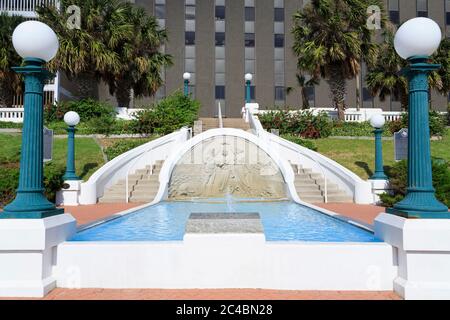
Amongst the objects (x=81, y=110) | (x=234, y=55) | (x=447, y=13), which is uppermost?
(x=447, y=13)

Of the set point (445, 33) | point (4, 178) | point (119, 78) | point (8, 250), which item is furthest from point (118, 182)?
point (445, 33)

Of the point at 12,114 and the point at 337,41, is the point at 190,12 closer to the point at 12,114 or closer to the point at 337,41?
the point at 337,41

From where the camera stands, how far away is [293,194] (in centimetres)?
1423

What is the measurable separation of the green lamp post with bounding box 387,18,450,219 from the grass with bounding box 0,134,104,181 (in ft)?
43.2

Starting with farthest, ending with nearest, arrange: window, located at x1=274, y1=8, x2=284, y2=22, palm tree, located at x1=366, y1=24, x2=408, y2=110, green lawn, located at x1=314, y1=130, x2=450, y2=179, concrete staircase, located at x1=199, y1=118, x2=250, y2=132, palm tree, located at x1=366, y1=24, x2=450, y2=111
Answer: window, located at x1=274, y1=8, x2=284, y2=22, palm tree, located at x1=366, y1=24, x2=408, y2=110, palm tree, located at x1=366, y1=24, x2=450, y2=111, concrete staircase, located at x1=199, y1=118, x2=250, y2=132, green lawn, located at x1=314, y1=130, x2=450, y2=179

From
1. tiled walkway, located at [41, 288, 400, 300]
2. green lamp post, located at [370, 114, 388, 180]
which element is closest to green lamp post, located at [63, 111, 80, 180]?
tiled walkway, located at [41, 288, 400, 300]

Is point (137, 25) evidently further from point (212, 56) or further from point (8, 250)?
point (8, 250)

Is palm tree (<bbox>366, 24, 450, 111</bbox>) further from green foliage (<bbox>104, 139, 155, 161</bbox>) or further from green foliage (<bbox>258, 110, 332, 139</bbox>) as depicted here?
green foliage (<bbox>104, 139, 155, 161</bbox>)

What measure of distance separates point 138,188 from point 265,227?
25.5 ft

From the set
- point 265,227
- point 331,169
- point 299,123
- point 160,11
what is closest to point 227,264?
point 265,227

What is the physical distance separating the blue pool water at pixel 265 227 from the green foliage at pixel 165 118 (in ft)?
35.4

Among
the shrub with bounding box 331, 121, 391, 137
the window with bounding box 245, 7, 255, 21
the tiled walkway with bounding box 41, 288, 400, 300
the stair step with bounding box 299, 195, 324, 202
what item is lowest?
the tiled walkway with bounding box 41, 288, 400, 300

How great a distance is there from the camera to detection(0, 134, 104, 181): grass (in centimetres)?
1614

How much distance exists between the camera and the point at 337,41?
85.2ft
